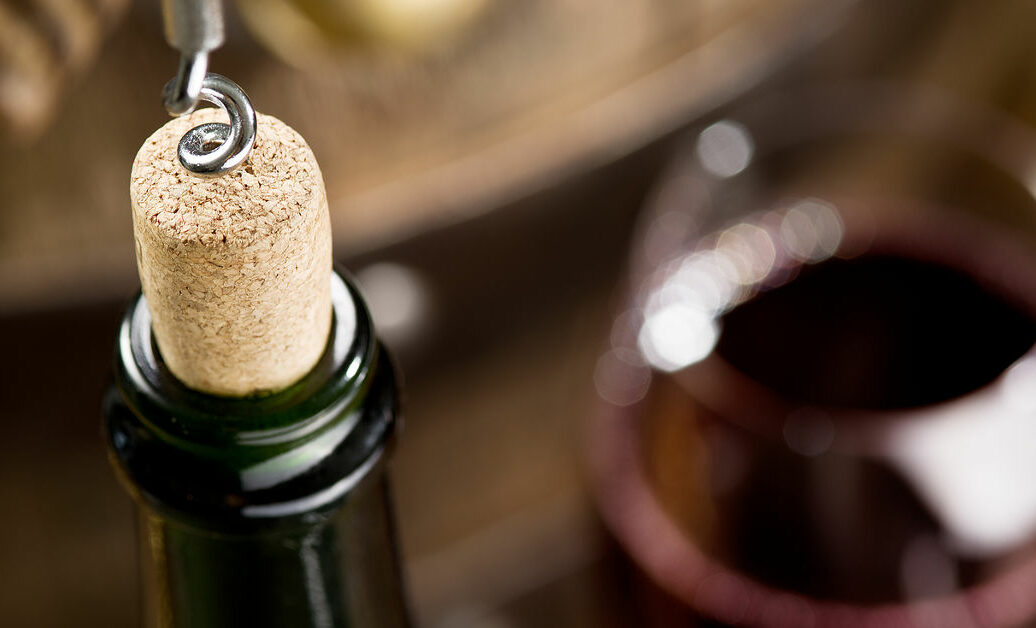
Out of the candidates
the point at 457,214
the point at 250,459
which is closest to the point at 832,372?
the point at 457,214

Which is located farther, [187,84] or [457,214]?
[457,214]

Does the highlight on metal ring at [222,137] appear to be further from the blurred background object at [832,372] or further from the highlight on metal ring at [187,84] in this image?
the blurred background object at [832,372]

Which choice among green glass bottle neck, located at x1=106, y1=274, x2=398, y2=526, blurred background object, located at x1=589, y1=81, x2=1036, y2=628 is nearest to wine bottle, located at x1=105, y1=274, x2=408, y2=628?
green glass bottle neck, located at x1=106, y1=274, x2=398, y2=526

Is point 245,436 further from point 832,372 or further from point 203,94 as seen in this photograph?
point 832,372

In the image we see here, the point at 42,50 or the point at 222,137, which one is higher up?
the point at 42,50

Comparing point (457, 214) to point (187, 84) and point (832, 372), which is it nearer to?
point (832, 372)

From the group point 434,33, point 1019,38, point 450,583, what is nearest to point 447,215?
point 434,33

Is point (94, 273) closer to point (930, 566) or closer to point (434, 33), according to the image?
point (434, 33)
